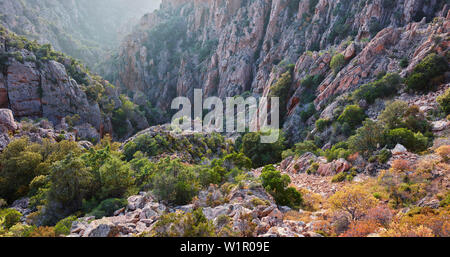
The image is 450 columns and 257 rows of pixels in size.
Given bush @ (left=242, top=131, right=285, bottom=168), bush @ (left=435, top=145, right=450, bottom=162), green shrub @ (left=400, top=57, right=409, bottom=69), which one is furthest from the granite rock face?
bush @ (left=435, top=145, right=450, bottom=162)

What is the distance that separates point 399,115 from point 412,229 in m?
17.1

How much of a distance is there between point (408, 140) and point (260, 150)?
1767cm

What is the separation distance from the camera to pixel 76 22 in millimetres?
115125

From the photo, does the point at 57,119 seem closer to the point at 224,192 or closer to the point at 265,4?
the point at 224,192

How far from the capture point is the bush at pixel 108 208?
10977 mm

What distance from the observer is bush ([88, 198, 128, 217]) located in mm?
10977

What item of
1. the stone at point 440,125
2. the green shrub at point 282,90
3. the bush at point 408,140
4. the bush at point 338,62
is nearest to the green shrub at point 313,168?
the bush at point 408,140

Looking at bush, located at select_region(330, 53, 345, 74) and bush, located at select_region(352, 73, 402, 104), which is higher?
bush, located at select_region(330, 53, 345, 74)

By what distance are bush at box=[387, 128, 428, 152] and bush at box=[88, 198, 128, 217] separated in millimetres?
18075

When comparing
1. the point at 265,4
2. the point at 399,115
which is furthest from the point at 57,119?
the point at 265,4

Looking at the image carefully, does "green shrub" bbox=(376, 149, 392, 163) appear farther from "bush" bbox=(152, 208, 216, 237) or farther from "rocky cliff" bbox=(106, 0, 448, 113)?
"rocky cliff" bbox=(106, 0, 448, 113)

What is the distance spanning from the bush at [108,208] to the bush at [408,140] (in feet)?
59.3

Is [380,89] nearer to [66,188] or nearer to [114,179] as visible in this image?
[114,179]

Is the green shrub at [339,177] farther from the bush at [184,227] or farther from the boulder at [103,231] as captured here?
the boulder at [103,231]
